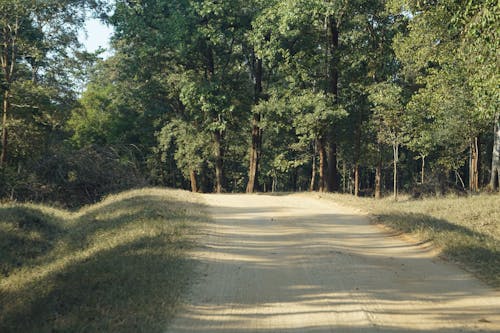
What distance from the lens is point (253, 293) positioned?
24.8 ft

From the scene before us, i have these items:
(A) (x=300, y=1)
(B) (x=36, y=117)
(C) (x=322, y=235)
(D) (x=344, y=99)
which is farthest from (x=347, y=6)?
(B) (x=36, y=117)

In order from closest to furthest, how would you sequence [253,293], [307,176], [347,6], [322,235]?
[253,293] → [322,235] → [347,6] → [307,176]

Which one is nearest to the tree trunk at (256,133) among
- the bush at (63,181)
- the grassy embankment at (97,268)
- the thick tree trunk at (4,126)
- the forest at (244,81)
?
the forest at (244,81)

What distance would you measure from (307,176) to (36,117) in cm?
3700

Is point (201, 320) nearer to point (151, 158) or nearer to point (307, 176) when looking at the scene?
point (151, 158)

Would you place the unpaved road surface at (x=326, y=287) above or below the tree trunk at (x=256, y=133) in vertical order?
below

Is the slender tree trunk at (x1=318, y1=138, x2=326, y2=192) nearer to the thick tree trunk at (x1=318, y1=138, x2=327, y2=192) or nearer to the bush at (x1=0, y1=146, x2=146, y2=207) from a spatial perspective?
the thick tree trunk at (x1=318, y1=138, x2=327, y2=192)

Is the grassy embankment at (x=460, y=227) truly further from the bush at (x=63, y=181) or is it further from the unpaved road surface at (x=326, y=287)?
the bush at (x=63, y=181)

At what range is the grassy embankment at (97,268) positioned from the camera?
22.0 ft

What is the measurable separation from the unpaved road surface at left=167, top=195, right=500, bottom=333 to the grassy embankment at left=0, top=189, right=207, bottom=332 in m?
0.46

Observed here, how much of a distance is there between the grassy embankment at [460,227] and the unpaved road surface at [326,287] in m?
0.42

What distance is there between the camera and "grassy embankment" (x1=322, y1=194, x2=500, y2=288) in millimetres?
9398

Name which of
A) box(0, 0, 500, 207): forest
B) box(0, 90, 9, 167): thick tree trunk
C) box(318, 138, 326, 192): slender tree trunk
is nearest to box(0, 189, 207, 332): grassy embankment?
box(0, 0, 500, 207): forest

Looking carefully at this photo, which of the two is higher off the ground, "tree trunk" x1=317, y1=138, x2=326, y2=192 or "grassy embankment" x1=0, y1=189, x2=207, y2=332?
"tree trunk" x1=317, y1=138, x2=326, y2=192
